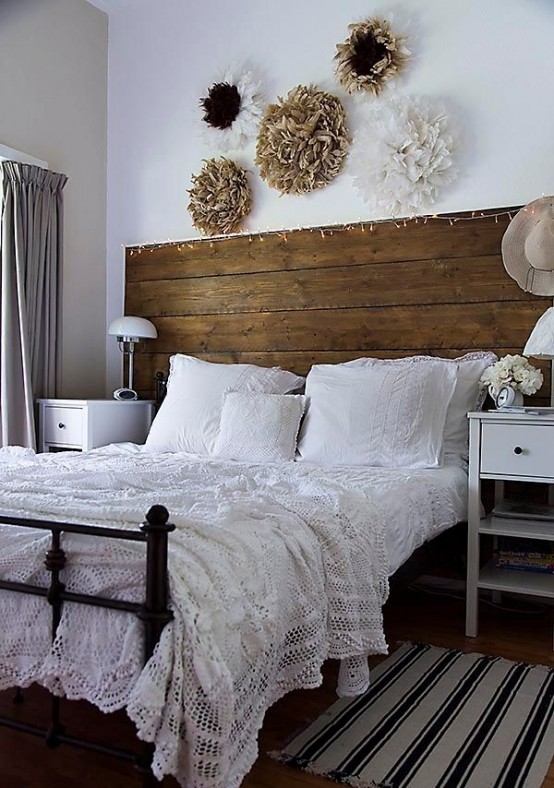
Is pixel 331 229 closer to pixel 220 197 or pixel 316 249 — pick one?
pixel 316 249

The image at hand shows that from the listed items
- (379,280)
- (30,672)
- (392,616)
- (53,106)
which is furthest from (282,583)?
(53,106)

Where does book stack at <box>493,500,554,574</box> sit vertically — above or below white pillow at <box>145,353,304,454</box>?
below

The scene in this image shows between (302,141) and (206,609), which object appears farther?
(302,141)

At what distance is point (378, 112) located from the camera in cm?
317

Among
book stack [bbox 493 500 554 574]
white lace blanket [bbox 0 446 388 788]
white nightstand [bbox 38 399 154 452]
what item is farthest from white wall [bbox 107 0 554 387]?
white lace blanket [bbox 0 446 388 788]

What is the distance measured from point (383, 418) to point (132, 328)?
1.49 m

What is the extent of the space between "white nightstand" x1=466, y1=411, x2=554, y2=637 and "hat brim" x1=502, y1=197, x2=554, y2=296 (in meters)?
0.67

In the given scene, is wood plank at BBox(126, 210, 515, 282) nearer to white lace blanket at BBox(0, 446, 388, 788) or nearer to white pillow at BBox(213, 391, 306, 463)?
white pillow at BBox(213, 391, 306, 463)

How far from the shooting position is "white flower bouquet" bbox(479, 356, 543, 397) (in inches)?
101

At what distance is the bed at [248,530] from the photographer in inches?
45.7

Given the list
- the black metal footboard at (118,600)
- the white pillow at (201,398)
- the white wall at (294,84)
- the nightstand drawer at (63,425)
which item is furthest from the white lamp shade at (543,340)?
the nightstand drawer at (63,425)

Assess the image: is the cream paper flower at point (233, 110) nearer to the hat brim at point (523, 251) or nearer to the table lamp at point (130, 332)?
the table lamp at point (130, 332)

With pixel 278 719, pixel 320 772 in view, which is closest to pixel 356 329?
pixel 278 719

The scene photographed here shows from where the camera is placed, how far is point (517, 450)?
238cm
